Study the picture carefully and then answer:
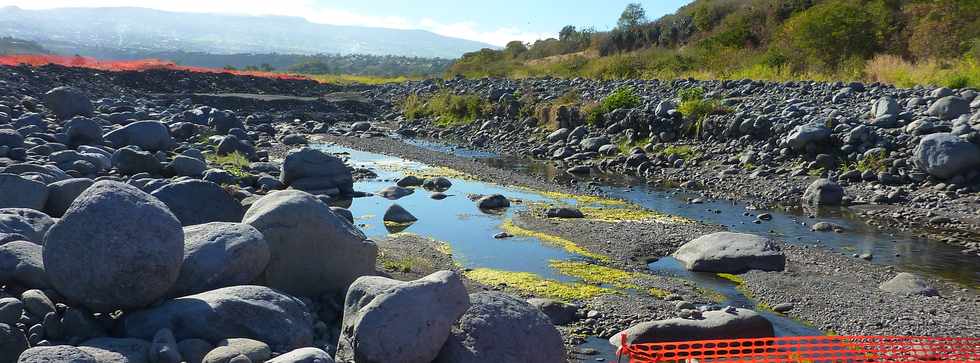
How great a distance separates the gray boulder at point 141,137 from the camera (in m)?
16.8

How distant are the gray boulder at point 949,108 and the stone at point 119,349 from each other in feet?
52.4

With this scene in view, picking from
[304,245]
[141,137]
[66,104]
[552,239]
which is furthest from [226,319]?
[66,104]

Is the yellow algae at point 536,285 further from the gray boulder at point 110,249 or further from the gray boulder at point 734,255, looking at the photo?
the gray boulder at point 110,249

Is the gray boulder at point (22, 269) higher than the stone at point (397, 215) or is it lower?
higher

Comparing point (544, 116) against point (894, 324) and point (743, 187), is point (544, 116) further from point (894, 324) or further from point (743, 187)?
point (894, 324)

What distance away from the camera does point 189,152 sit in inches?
631

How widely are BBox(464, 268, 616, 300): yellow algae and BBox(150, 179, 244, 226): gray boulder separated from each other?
282 cm

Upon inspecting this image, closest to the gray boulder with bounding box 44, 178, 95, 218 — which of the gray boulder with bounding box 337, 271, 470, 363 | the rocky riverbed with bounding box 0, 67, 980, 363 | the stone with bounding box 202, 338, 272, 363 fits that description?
the rocky riverbed with bounding box 0, 67, 980, 363

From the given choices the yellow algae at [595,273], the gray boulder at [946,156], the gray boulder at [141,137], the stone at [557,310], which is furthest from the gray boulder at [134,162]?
the gray boulder at [946,156]

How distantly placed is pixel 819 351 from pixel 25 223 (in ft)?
20.9

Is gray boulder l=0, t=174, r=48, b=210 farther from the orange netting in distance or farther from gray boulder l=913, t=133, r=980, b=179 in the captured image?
gray boulder l=913, t=133, r=980, b=179

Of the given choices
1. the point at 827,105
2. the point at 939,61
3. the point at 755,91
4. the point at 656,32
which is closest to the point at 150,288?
the point at 827,105

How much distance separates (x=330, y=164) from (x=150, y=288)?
10.5 m

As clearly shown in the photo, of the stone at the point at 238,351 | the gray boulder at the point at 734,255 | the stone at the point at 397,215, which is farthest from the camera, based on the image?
the stone at the point at 397,215
